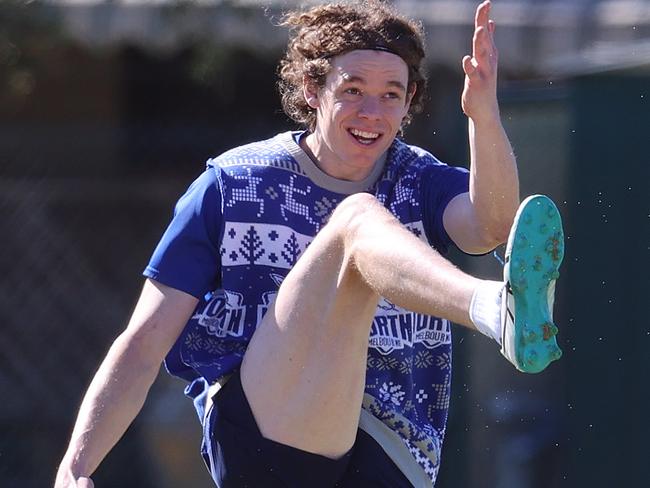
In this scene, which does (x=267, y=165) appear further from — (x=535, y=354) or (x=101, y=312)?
(x=101, y=312)

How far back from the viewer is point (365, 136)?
10.5 feet

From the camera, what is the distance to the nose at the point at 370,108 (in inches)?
126

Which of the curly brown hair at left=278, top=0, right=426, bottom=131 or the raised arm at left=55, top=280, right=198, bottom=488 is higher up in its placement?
the curly brown hair at left=278, top=0, right=426, bottom=131

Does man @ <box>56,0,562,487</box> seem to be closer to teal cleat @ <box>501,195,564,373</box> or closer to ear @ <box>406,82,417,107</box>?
ear @ <box>406,82,417,107</box>

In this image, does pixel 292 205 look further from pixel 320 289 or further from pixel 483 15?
pixel 483 15

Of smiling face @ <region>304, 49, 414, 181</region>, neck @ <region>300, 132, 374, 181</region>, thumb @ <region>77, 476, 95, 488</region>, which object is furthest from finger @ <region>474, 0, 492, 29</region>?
thumb @ <region>77, 476, 95, 488</region>

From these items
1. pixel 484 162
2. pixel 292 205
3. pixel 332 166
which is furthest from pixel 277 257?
pixel 484 162

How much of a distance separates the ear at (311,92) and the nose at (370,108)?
0.18 m

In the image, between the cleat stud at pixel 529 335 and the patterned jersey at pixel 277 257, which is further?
the patterned jersey at pixel 277 257

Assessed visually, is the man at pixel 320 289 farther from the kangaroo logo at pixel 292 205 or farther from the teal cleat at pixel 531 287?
the teal cleat at pixel 531 287

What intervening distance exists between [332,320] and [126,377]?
486mm

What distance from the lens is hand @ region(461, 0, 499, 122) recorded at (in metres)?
3.02

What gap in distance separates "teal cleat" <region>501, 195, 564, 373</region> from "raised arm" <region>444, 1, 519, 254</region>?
1.67 feet

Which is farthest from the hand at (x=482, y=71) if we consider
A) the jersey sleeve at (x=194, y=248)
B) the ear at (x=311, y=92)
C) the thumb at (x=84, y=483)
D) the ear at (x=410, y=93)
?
the thumb at (x=84, y=483)
